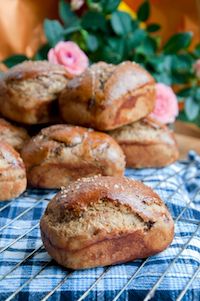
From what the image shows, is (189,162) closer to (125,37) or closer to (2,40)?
(125,37)

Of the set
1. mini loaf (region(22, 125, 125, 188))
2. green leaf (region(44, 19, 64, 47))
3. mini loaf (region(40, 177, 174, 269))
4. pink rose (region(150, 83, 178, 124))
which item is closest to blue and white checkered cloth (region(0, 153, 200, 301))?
mini loaf (region(40, 177, 174, 269))

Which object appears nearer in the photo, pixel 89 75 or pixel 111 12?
pixel 89 75

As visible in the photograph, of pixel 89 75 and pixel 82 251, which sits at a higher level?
pixel 89 75

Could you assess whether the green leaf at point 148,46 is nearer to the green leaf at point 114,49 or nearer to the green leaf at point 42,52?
the green leaf at point 114,49

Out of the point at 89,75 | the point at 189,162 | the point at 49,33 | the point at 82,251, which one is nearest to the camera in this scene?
the point at 82,251

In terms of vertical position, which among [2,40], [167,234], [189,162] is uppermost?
[2,40]

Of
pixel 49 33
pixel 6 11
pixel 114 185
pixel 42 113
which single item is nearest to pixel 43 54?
pixel 49 33

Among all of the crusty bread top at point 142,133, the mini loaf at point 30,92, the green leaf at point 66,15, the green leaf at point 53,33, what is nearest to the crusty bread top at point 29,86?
the mini loaf at point 30,92

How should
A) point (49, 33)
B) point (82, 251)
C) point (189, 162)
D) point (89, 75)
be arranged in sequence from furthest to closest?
1. point (49, 33)
2. point (189, 162)
3. point (89, 75)
4. point (82, 251)
